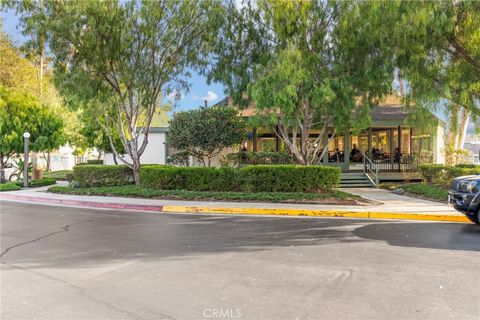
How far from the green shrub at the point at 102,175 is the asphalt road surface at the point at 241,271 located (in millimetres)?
8071

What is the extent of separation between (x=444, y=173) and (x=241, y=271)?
44.8ft

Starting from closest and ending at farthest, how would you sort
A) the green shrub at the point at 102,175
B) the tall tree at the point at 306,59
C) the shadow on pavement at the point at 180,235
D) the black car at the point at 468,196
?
the shadow on pavement at the point at 180,235 → the black car at the point at 468,196 → the tall tree at the point at 306,59 → the green shrub at the point at 102,175

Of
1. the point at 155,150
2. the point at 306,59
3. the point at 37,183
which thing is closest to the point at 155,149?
the point at 155,150

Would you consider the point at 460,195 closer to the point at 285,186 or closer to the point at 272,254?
the point at 272,254

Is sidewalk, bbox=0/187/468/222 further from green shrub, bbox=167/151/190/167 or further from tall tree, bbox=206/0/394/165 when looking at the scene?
green shrub, bbox=167/151/190/167

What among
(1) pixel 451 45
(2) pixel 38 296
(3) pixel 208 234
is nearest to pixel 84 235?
(3) pixel 208 234

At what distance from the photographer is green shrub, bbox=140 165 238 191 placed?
562 inches

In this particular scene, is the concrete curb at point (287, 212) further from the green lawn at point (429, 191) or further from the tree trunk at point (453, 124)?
the tree trunk at point (453, 124)

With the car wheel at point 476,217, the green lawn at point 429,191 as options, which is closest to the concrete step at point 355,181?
the green lawn at point 429,191

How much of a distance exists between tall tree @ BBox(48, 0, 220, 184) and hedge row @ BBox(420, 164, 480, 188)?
448 inches

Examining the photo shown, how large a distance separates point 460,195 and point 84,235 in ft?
28.2

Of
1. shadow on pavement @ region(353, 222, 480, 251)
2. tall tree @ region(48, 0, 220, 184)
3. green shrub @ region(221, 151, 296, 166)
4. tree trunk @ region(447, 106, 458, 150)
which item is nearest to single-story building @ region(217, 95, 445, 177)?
tree trunk @ region(447, 106, 458, 150)

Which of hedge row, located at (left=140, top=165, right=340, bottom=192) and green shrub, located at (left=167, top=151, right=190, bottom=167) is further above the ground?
green shrub, located at (left=167, top=151, right=190, bottom=167)

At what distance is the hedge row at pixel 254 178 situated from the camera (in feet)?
44.4
